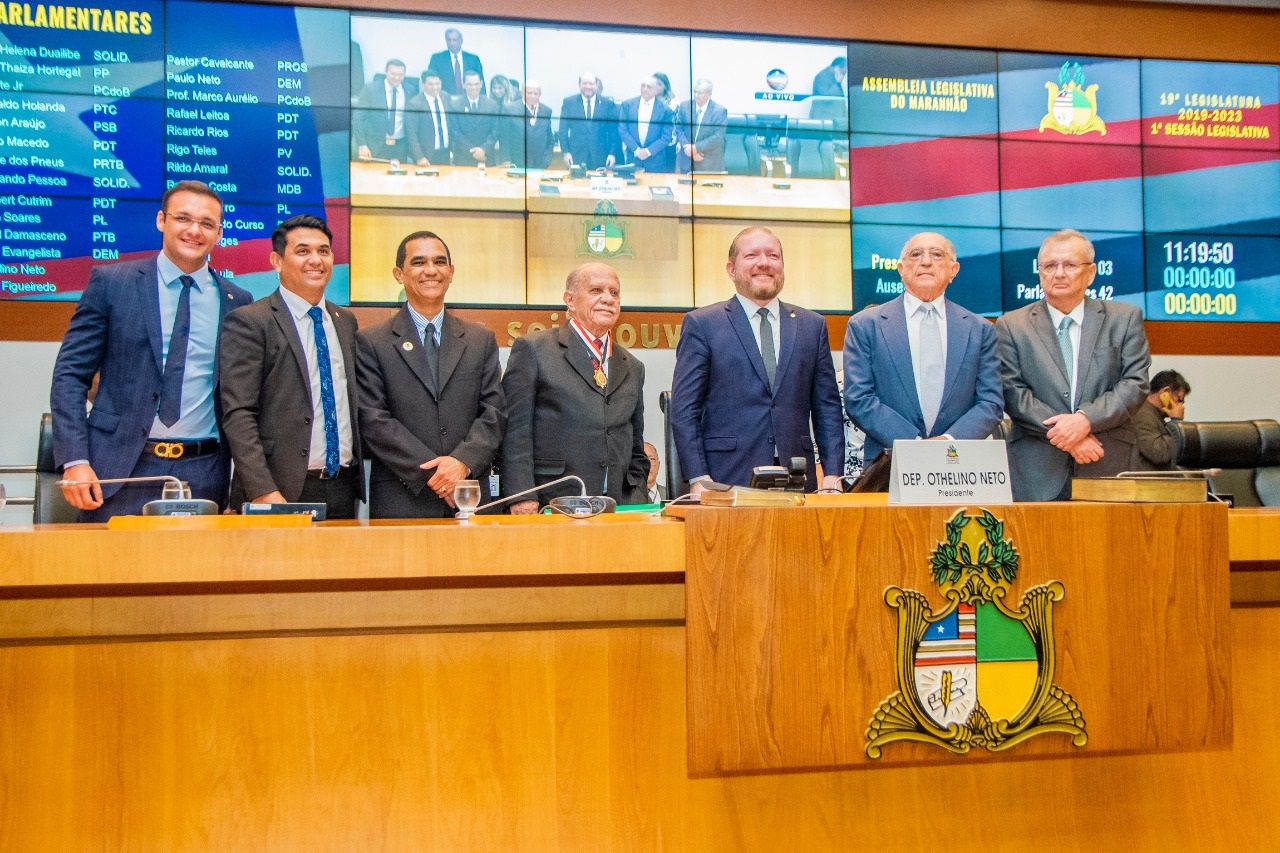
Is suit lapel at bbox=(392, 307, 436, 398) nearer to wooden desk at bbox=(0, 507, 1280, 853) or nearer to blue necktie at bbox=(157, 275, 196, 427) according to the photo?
blue necktie at bbox=(157, 275, 196, 427)

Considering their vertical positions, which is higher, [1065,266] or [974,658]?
[1065,266]

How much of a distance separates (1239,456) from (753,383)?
9.51 ft

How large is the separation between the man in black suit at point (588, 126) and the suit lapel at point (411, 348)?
7.68 ft

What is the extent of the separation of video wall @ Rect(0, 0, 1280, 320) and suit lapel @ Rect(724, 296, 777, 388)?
206 cm

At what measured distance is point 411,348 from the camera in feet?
9.94

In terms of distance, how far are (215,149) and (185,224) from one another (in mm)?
2333

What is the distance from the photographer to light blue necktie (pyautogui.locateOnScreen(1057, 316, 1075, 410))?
3.09m

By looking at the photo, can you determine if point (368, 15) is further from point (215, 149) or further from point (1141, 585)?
point (1141, 585)

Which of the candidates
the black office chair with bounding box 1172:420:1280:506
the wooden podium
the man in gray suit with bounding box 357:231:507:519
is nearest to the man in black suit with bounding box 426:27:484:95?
the man in gray suit with bounding box 357:231:507:519

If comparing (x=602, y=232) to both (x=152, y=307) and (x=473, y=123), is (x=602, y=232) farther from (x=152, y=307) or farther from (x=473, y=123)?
(x=152, y=307)

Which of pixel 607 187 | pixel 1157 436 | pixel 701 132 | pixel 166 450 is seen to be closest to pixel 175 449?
pixel 166 450

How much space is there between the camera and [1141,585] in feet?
5.08

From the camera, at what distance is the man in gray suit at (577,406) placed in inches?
121

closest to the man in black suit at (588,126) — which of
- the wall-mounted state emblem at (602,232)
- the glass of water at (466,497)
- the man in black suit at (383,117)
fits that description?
the wall-mounted state emblem at (602,232)
